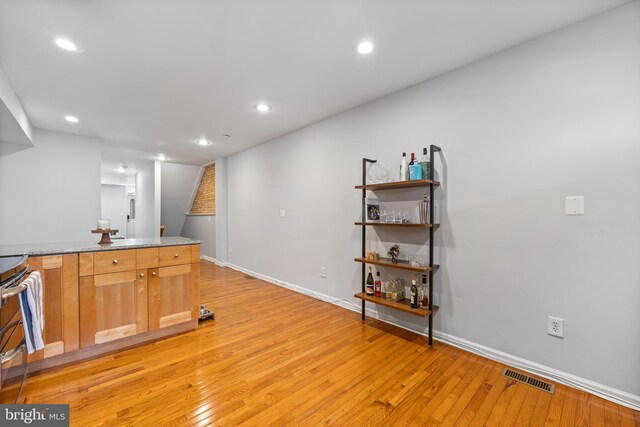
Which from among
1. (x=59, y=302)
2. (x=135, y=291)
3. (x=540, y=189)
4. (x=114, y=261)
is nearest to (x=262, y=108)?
(x=114, y=261)

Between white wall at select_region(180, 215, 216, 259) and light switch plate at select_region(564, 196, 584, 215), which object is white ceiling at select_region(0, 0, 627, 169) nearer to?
light switch plate at select_region(564, 196, 584, 215)

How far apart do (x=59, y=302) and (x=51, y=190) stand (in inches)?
123

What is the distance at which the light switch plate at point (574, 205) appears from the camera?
6.12ft

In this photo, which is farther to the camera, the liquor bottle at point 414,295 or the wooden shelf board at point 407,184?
the liquor bottle at point 414,295

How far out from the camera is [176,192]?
7.61 meters

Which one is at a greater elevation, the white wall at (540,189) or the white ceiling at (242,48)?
the white ceiling at (242,48)

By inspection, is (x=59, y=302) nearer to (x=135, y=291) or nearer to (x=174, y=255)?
(x=135, y=291)

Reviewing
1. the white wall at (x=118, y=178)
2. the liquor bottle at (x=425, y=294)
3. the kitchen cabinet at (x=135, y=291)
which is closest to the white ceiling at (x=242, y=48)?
the kitchen cabinet at (x=135, y=291)

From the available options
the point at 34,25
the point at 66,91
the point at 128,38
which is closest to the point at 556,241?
the point at 128,38

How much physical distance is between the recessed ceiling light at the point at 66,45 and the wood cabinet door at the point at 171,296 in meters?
1.93

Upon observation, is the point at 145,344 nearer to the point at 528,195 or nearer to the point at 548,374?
the point at 548,374

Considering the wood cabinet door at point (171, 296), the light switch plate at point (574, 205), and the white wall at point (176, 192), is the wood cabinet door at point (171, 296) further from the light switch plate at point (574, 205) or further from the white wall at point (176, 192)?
the white wall at point (176, 192)

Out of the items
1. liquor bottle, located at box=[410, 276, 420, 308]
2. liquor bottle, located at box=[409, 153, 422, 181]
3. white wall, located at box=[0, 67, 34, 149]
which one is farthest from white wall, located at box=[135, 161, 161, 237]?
liquor bottle, located at box=[410, 276, 420, 308]

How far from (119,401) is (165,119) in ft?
10.9
